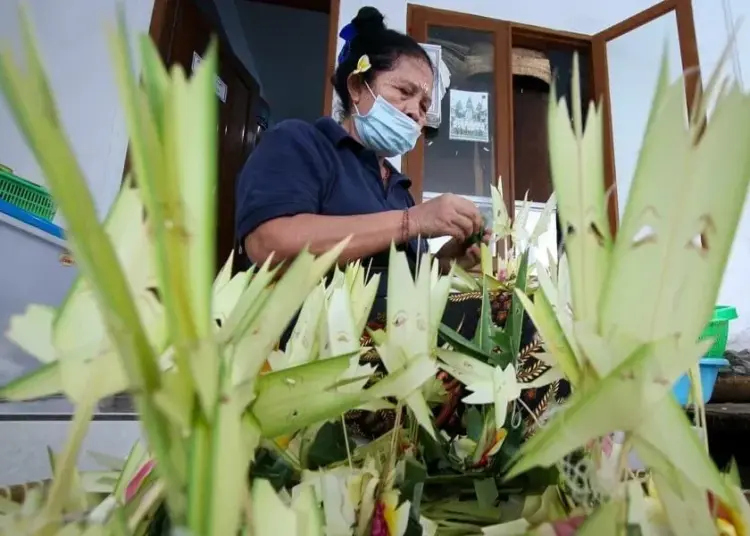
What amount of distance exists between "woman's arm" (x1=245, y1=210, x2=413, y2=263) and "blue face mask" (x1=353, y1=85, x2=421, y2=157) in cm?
29

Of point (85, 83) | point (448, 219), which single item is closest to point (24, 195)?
point (85, 83)

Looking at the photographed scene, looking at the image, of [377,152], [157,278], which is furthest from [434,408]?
[377,152]

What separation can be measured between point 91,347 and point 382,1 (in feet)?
6.40

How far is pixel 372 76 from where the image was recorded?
995 millimetres

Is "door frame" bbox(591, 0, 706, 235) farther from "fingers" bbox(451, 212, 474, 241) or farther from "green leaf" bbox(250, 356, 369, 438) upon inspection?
"green leaf" bbox(250, 356, 369, 438)

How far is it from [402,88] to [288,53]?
77.9 inches

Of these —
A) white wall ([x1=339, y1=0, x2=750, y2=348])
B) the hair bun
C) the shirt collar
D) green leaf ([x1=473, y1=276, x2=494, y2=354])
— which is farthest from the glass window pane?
green leaf ([x1=473, y1=276, x2=494, y2=354])

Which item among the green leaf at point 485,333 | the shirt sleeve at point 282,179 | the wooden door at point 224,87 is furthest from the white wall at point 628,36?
the green leaf at point 485,333

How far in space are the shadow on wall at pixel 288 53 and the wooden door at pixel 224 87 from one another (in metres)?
0.34

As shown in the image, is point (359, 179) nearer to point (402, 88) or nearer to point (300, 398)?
point (402, 88)

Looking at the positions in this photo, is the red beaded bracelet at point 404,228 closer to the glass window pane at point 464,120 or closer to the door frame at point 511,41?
the door frame at point 511,41

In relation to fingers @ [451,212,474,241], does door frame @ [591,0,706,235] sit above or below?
above

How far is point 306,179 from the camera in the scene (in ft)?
2.60

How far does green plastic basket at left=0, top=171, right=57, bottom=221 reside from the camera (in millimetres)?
1115
